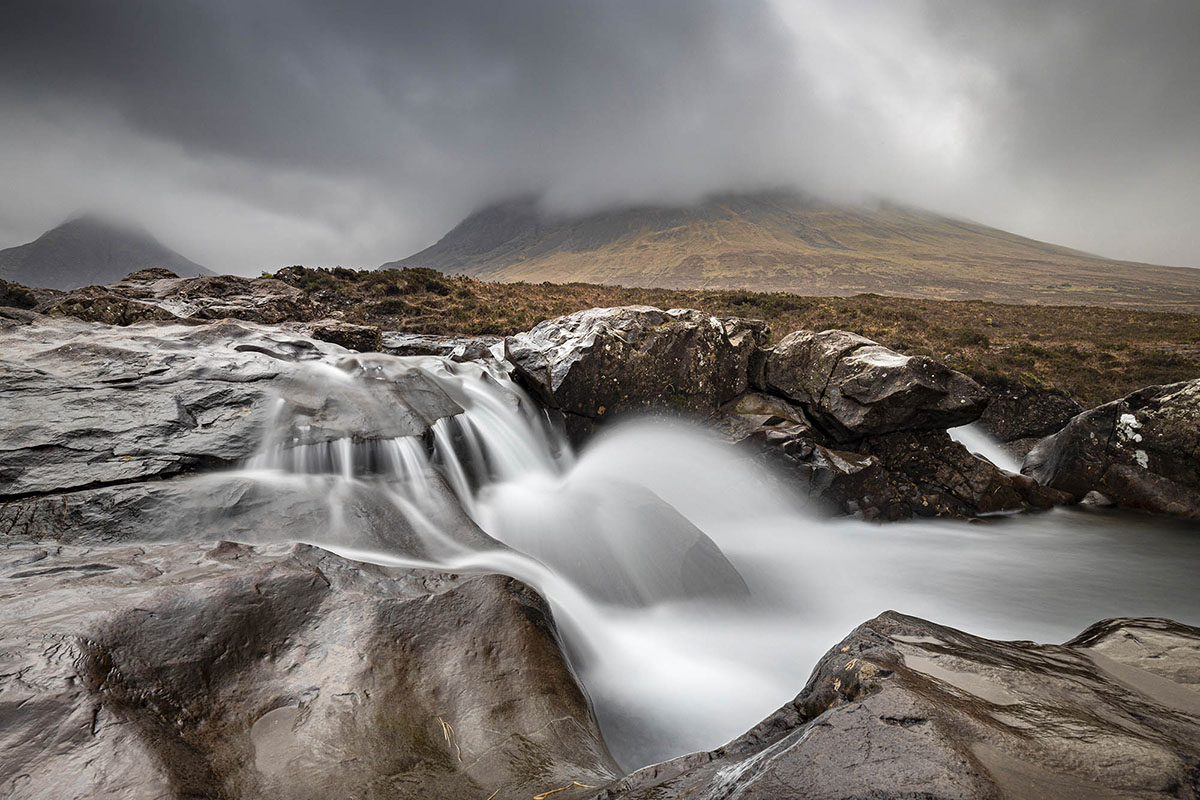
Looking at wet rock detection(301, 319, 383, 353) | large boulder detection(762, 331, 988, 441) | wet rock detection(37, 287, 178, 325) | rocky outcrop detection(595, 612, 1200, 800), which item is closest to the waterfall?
large boulder detection(762, 331, 988, 441)

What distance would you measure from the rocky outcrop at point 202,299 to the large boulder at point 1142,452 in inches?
933

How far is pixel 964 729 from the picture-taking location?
2.03 meters

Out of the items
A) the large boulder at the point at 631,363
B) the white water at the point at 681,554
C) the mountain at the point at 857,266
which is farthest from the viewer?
the mountain at the point at 857,266

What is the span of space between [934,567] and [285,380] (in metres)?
11.9

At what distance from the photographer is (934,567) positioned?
8.30 metres

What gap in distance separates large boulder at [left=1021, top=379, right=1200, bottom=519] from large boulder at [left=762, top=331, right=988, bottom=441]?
111 inches

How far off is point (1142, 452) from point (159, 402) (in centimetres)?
1796

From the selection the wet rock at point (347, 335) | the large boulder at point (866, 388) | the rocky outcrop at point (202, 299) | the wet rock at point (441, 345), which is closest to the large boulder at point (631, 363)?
the large boulder at point (866, 388)

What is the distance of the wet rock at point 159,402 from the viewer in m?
5.74

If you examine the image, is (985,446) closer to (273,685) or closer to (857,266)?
(273,685)

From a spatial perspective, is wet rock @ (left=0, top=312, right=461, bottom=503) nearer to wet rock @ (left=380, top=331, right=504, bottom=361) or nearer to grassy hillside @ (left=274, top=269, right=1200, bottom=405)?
wet rock @ (left=380, top=331, right=504, bottom=361)

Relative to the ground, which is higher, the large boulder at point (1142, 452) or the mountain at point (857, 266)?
the mountain at point (857, 266)

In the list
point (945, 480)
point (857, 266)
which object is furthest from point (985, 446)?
point (857, 266)

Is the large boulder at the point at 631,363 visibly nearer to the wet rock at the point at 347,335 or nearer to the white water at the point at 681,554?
the white water at the point at 681,554
